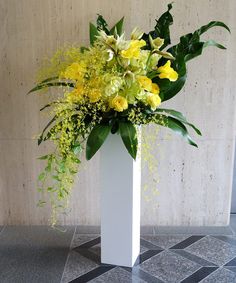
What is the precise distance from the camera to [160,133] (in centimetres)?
248

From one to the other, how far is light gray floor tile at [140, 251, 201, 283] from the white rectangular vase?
0.12 m

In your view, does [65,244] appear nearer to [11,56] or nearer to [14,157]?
[14,157]

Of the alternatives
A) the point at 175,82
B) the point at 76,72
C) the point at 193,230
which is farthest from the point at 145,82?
the point at 193,230

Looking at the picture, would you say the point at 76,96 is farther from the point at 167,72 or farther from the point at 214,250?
the point at 214,250

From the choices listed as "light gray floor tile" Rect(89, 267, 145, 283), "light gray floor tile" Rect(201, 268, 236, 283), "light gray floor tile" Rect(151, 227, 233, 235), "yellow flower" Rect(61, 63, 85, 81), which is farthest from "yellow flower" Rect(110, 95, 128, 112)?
"light gray floor tile" Rect(151, 227, 233, 235)

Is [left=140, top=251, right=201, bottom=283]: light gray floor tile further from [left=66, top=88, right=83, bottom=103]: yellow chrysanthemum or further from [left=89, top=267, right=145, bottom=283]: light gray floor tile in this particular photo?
[left=66, top=88, right=83, bottom=103]: yellow chrysanthemum

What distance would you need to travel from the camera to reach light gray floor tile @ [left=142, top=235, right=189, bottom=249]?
2.34 m

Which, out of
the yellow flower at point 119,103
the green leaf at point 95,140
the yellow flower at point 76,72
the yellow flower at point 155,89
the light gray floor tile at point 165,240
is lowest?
the light gray floor tile at point 165,240

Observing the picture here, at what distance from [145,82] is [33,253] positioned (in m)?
1.35

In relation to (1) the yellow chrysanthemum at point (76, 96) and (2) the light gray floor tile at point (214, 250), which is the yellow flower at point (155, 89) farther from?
(2) the light gray floor tile at point (214, 250)

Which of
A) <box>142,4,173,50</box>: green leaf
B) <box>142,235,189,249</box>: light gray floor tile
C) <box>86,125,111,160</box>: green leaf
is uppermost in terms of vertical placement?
<box>142,4,173,50</box>: green leaf

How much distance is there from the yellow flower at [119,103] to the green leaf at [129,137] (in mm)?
109

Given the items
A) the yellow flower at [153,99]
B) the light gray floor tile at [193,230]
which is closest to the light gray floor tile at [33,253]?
the light gray floor tile at [193,230]

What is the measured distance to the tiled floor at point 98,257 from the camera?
1990 millimetres
